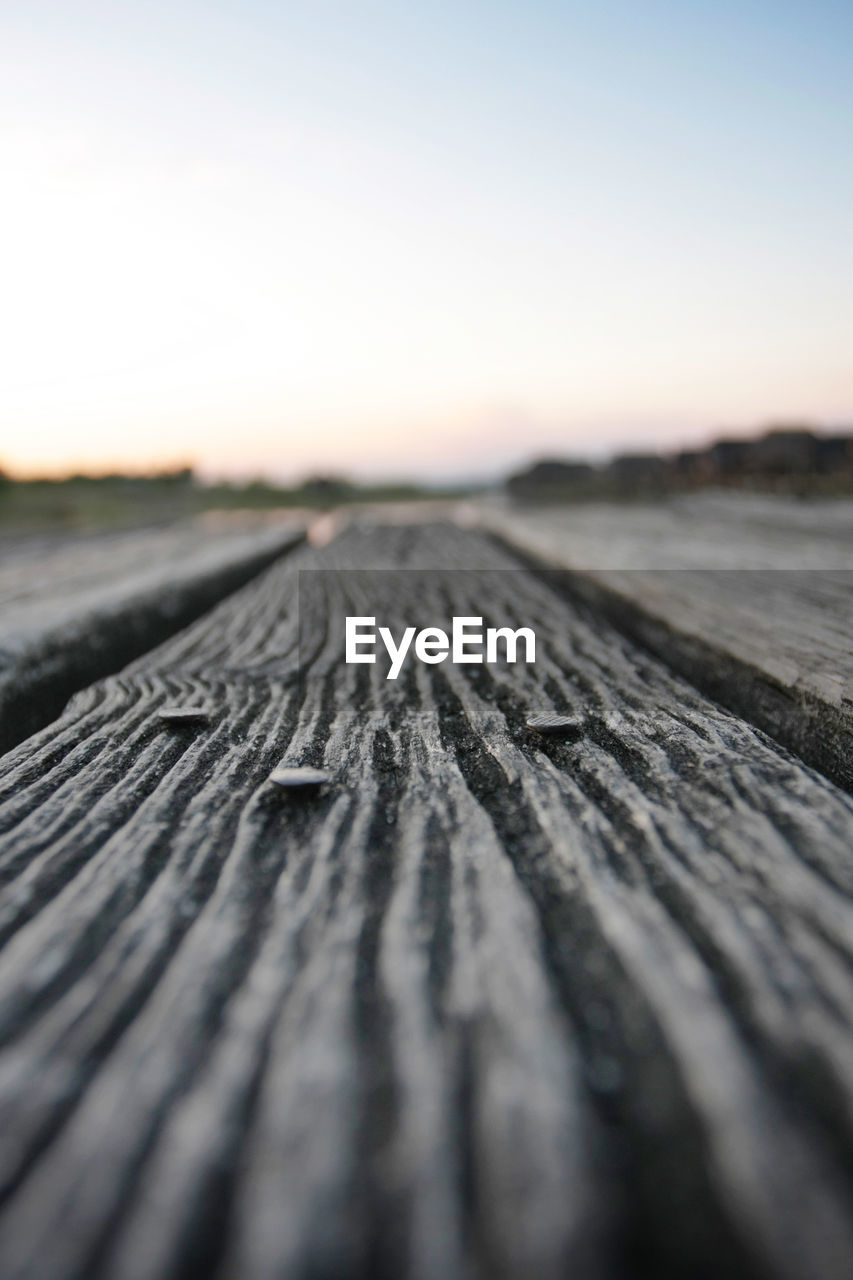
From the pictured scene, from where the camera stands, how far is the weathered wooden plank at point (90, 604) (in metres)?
1.34

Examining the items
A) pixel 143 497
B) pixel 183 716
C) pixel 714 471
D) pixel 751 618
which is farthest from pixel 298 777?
pixel 714 471

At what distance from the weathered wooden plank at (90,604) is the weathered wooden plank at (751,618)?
1.03m

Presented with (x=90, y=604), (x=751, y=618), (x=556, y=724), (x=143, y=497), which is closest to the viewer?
(x=556, y=724)

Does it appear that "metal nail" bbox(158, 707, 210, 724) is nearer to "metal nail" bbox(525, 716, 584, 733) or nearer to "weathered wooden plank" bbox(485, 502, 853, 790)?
"metal nail" bbox(525, 716, 584, 733)

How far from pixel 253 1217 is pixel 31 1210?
0.13 meters

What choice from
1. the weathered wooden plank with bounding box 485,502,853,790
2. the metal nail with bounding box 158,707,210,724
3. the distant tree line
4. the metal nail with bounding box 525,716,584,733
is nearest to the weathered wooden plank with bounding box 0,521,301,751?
the metal nail with bounding box 158,707,210,724

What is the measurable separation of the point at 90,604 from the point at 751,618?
1337mm

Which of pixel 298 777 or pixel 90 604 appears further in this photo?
pixel 90 604

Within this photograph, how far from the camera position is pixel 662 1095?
47 centimetres

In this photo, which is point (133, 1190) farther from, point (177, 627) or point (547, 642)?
point (177, 627)

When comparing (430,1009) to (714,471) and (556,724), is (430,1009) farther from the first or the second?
(714,471)

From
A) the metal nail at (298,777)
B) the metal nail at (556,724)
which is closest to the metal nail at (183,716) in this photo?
the metal nail at (298,777)

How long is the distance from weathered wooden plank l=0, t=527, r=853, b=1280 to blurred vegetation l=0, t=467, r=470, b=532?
4.70 metres

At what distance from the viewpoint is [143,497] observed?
9.84 metres
